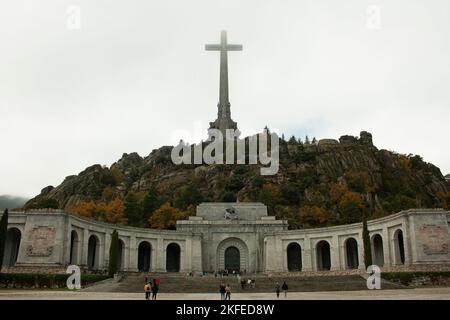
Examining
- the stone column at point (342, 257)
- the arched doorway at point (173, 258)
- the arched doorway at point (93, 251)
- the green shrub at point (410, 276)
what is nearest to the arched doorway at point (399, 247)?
the stone column at point (342, 257)

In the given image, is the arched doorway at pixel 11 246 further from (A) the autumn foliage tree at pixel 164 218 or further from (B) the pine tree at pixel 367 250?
(B) the pine tree at pixel 367 250

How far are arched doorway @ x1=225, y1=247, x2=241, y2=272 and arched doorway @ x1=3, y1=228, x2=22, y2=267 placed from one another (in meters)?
23.1

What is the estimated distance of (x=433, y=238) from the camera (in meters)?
40.8

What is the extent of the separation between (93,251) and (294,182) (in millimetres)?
47777

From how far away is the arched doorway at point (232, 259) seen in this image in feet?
184

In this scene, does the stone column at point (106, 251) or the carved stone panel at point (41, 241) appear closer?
the carved stone panel at point (41, 241)

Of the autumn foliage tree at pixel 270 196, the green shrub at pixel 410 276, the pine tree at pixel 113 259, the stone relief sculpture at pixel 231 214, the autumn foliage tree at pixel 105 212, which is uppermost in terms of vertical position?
the autumn foliage tree at pixel 270 196

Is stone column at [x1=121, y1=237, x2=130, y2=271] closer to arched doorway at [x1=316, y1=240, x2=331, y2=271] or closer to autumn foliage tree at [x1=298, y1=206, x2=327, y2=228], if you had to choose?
arched doorway at [x1=316, y1=240, x2=331, y2=271]

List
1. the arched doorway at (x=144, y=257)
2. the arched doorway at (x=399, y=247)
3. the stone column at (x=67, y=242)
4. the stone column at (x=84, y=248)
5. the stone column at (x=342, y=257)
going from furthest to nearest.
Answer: the arched doorway at (x=144, y=257) < the stone column at (x=342, y=257) < the stone column at (x=84, y=248) < the arched doorway at (x=399, y=247) < the stone column at (x=67, y=242)

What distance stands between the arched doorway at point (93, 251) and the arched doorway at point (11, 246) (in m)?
6.86

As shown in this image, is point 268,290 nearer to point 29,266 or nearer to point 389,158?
point 29,266

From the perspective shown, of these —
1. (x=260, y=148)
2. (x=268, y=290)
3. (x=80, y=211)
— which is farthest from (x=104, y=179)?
(x=268, y=290)
